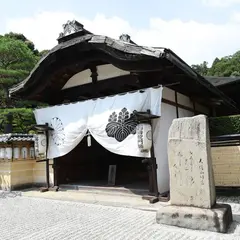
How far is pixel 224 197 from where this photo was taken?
22.7 feet

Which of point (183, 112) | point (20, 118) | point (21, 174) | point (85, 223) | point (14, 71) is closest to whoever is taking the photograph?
point (85, 223)

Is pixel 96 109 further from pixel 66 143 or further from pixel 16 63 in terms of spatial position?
pixel 16 63

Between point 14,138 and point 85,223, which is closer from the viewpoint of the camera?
point 85,223

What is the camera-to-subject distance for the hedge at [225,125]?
8828 millimetres

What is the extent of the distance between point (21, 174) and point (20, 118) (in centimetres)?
Answer: 420

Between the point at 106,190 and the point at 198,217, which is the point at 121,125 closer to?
the point at 106,190

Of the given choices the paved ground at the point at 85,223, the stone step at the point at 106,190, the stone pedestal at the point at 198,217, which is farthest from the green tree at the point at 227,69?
the stone pedestal at the point at 198,217

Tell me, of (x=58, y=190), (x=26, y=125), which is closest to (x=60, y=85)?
(x=58, y=190)

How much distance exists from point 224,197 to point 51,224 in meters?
4.48

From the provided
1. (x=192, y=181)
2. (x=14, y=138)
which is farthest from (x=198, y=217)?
(x=14, y=138)

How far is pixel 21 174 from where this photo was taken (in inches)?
387

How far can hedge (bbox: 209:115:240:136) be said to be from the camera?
883cm

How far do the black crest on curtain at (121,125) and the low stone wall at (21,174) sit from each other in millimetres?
3423

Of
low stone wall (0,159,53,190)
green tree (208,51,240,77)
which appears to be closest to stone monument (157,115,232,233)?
low stone wall (0,159,53,190)
